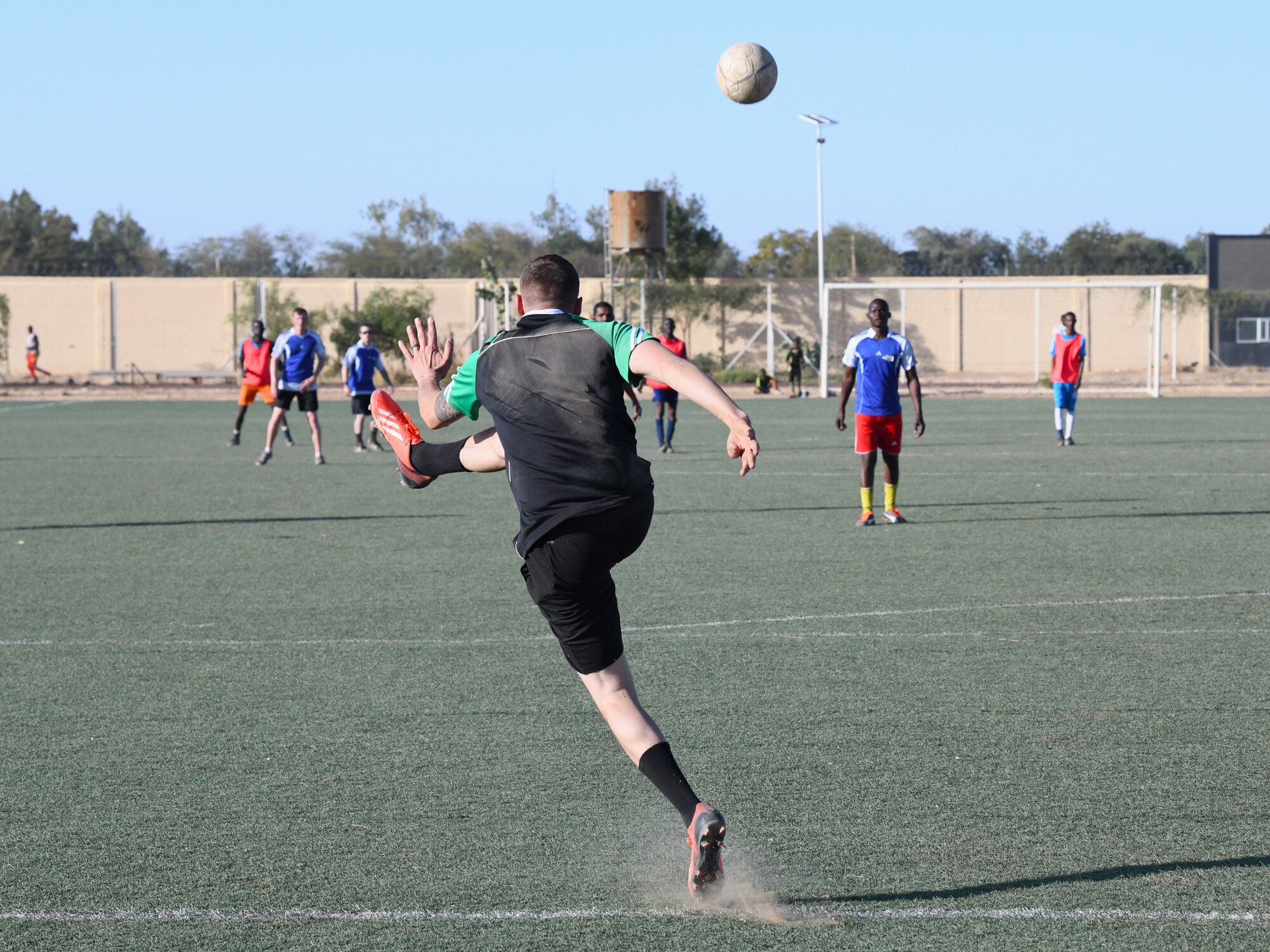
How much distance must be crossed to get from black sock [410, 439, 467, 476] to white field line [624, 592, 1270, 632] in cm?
319

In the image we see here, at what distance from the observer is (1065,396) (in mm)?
22750

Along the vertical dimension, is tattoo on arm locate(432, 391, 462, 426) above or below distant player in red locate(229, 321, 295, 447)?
below

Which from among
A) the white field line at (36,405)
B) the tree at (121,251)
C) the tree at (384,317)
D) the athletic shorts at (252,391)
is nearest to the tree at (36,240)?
the tree at (121,251)

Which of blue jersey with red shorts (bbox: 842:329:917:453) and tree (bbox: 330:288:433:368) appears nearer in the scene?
blue jersey with red shorts (bbox: 842:329:917:453)

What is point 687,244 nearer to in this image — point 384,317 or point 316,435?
point 384,317

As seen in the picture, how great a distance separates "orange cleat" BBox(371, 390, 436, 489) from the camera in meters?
5.82

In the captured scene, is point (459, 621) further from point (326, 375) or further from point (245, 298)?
point (245, 298)

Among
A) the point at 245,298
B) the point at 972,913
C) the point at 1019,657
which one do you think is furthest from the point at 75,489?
the point at 245,298

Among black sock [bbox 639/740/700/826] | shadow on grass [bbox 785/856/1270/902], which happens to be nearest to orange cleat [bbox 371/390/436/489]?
black sock [bbox 639/740/700/826]

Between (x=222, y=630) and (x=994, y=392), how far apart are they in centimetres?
3756

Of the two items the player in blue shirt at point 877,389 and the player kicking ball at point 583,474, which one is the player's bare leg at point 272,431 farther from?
the player kicking ball at point 583,474

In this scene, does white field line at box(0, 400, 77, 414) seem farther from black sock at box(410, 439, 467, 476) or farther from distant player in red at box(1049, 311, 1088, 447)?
black sock at box(410, 439, 467, 476)

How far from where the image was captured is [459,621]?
8992 mm

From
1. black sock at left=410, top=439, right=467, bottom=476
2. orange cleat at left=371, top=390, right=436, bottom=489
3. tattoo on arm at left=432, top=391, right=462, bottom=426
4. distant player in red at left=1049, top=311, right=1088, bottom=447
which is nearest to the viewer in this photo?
tattoo on arm at left=432, top=391, right=462, bottom=426
